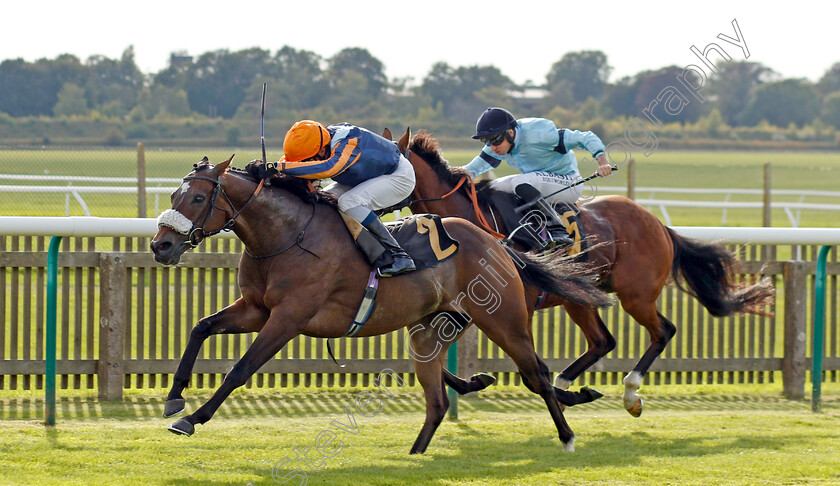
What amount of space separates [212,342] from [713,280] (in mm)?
3479

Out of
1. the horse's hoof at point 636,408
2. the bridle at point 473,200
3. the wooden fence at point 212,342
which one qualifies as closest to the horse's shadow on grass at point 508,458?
the horse's hoof at point 636,408

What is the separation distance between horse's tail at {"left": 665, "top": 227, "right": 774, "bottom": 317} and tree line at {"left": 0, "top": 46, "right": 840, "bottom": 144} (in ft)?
26.1

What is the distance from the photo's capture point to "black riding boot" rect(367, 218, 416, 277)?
487cm

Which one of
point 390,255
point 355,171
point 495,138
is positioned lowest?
point 390,255

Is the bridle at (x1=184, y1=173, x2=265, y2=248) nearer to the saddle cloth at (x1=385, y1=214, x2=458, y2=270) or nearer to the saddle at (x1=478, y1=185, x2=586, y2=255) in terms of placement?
the saddle cloth at (x1=385, y1=214, x2=458, y2=270)

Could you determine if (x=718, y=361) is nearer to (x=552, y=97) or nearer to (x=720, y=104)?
(x=552, y=97)

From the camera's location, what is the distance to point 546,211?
6.26m

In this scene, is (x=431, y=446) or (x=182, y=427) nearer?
(x=182, y=427)

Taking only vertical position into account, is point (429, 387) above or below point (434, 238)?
below

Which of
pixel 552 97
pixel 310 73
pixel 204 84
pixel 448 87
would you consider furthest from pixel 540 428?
pixel 552 97

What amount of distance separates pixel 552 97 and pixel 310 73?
15.5m

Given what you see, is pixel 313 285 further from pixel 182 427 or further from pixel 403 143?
pixel 403 143

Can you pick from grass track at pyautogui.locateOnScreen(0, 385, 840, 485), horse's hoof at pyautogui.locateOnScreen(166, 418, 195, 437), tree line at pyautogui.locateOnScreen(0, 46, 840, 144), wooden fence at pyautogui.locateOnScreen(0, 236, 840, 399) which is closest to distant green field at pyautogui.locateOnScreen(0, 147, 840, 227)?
wooden fence at pyautogui.locateOnScreen(0, 236, 840, 399)

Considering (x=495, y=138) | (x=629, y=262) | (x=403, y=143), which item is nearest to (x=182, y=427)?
(x=403, y=143)
